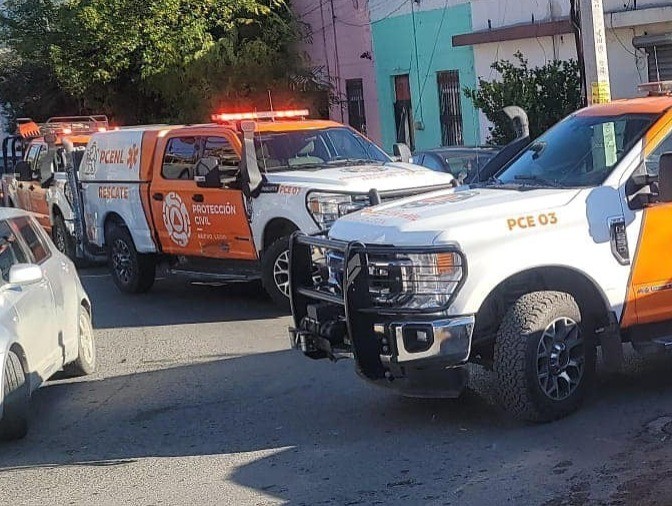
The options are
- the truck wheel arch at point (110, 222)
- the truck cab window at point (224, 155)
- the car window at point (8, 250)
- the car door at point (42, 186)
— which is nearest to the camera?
the car window at point (8, 250)

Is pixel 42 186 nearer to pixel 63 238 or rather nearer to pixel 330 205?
pixel 63 238

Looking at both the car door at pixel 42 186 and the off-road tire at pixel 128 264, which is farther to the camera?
the car door at pixel 42 186

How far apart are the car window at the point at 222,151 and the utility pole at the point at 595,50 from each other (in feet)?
12.4

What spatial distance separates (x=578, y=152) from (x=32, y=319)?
4.00 metres

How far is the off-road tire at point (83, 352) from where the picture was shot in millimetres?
9830

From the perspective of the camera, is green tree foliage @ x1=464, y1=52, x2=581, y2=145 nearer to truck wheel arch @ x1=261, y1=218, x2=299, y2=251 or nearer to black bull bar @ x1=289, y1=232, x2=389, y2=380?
truck wheel arch @ x1=261, y1=218, x2=299, y2=251

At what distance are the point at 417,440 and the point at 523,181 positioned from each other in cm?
200

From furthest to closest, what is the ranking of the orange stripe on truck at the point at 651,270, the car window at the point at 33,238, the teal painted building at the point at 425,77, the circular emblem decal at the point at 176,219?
the teal painted building at the point at 425,77, the circular emblem decal at the point at 176,219, the car window at the point at 33,238, the orange stripe on truck at the point at 651,270

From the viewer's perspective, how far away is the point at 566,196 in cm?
724

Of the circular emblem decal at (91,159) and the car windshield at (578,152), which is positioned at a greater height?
the circular emblem decal at (91,159)

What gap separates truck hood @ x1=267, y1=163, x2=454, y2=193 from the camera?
37.1ft

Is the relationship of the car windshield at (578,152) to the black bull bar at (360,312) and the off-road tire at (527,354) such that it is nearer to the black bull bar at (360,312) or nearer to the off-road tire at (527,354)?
the off-road tire at (527,354)

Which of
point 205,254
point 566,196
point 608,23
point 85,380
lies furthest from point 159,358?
point 608,23

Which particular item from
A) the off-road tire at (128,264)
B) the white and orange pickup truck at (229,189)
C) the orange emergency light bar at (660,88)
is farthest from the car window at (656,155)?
the off-road tire at (128,264)
